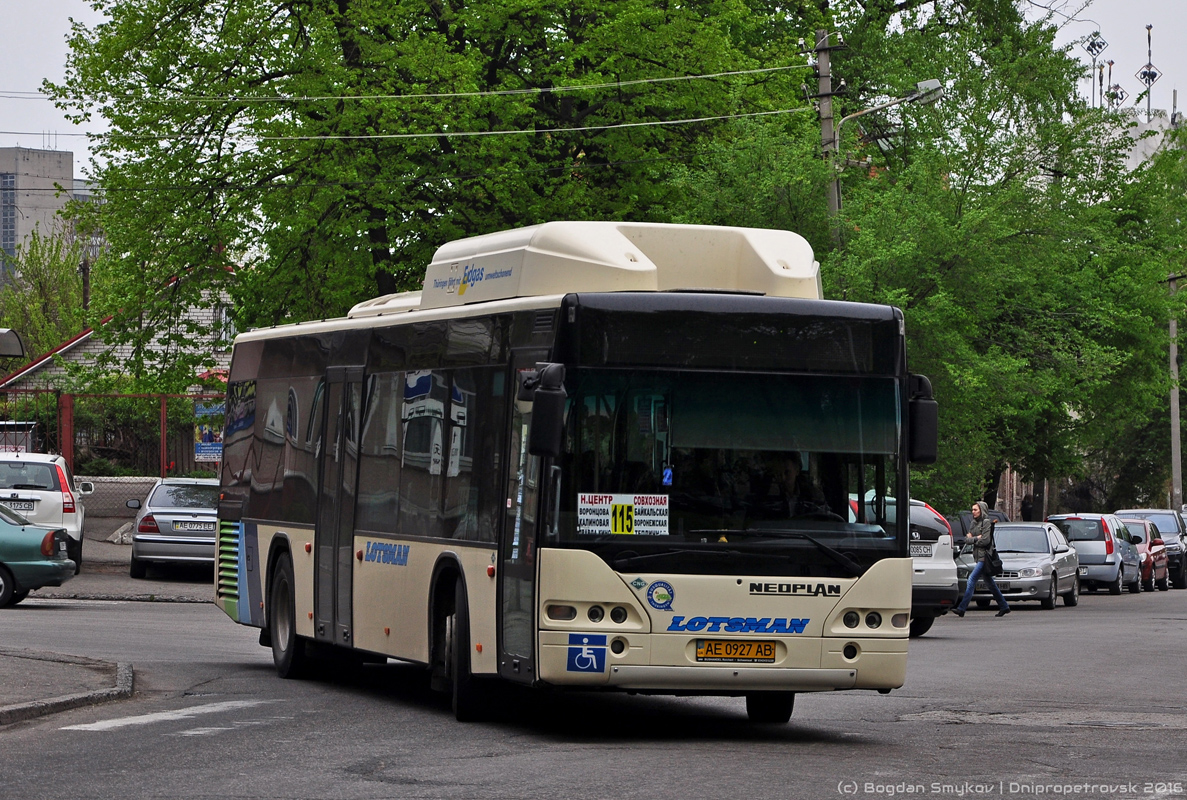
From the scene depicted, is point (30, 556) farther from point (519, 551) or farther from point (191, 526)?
point (519, 551)

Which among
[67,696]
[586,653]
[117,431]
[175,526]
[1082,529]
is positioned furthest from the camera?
[1082,529]

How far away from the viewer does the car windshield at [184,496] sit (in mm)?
30219

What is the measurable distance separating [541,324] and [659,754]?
2720 mm

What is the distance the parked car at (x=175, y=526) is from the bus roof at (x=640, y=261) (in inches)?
718

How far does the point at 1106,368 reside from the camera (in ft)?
111

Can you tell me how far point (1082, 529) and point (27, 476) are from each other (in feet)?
71.2

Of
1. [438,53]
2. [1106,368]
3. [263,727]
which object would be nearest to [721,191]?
[438,53]

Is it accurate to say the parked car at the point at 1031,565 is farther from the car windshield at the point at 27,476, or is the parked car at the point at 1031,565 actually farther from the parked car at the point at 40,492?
the car windshield at the point at 27,476

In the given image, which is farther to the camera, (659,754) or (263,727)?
(263,727)

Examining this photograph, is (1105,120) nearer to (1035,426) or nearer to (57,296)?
(1035,426)

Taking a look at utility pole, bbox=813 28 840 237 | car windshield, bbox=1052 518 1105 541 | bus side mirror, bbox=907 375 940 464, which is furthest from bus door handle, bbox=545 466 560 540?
car windshield, bbox=1052 518 1105 541

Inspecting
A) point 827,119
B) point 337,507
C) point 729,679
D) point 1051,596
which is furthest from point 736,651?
point 1051,596

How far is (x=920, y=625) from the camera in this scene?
2344 centimetres

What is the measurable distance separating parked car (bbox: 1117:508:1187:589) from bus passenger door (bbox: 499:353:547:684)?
120 feet
